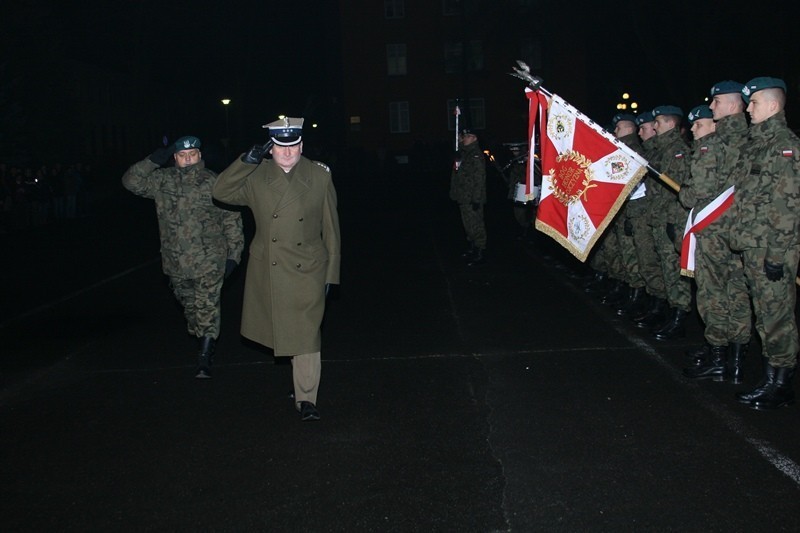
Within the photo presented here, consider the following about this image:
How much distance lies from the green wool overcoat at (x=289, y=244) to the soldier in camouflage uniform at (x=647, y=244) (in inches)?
165

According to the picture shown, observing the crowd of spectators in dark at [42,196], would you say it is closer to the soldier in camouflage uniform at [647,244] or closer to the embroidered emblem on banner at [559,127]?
the soldier in camouflage uniform at [647,244]

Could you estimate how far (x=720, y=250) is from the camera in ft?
22.6

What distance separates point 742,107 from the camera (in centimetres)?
694

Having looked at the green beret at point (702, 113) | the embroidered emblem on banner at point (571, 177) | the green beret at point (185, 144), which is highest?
the green beret at point (702, 113)

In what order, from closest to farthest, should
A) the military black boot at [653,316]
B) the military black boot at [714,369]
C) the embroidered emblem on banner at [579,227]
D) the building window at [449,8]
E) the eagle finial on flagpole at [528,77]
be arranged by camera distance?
the military black boot at [714,369] < the embroidered emblem on banner at [579,227] < the eagle finial on flagpole at [528,77] < the military black boot at [653,316] < the building window at [449,8]

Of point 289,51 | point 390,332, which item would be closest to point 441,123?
point 289,51

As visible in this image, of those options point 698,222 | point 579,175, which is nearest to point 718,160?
point 698,222

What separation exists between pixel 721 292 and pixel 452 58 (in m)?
51.0

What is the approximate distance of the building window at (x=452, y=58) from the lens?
56.1m

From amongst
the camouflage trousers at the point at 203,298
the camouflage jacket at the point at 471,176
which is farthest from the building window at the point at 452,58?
the camouflage trousers at the point at 203,298

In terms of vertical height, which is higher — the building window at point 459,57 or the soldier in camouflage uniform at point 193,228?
the building window at point 459,57

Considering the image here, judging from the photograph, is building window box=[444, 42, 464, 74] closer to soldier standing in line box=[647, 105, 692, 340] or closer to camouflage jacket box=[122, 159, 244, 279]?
soldier standing in line box=[647, 105, 692, 340]

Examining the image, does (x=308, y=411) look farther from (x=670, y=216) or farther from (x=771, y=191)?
(x=670, y=216)

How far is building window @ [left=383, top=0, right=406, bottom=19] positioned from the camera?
183 feet
